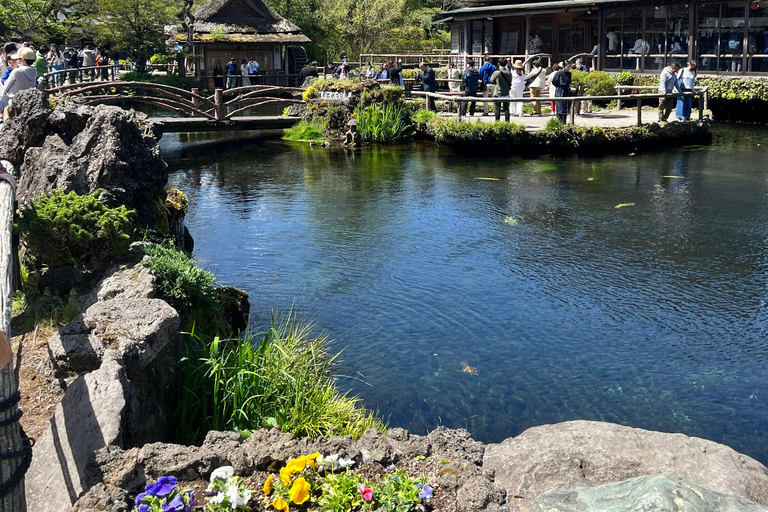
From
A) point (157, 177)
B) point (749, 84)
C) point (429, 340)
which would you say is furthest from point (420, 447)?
point (749, 84)

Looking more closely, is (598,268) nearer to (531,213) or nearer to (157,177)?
(531,213)

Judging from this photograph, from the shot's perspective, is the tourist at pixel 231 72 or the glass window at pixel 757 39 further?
the tourist at pixel 231 72

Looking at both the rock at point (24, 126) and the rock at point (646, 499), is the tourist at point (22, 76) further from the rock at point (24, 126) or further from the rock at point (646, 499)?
the rock at point (646, 499)

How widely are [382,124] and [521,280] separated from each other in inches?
581

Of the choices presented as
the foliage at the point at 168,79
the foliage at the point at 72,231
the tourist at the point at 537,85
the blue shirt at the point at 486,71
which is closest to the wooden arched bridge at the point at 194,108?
the blue shirt at the point at 486,71

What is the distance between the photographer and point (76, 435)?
17.8 feet

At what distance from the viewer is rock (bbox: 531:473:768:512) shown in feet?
14.2

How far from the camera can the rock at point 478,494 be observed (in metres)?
4.80

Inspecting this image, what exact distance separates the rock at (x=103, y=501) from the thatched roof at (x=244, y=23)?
136ft

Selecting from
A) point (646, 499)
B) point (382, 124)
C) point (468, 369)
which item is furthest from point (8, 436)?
point (382, 124)

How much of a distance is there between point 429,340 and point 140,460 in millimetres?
4842

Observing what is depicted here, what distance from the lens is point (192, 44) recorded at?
43.6 m

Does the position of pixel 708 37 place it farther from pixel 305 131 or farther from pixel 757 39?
pixel 305 131

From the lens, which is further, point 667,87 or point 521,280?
point 667,87
